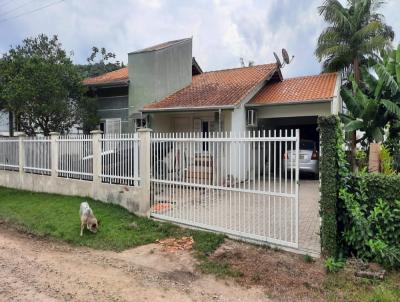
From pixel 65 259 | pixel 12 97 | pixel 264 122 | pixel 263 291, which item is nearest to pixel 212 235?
pixel 263 291

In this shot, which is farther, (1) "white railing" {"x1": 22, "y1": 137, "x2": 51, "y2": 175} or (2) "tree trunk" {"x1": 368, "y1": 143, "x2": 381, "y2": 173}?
(1) "white railing" {"x1": 22, "y1": 137, "x2": 51, "y2": 175}

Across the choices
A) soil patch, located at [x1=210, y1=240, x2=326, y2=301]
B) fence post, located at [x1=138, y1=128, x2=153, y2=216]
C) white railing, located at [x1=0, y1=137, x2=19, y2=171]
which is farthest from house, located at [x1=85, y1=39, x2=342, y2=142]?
soil patch, located at [x1=210, y1=240, x2=326, y2=301]

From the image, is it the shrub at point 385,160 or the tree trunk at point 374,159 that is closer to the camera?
the shrub at point 385,160

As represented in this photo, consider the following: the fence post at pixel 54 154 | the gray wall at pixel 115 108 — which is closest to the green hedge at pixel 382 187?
the fence post at pixel 54 154

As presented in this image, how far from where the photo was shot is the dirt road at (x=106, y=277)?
4.84 metres

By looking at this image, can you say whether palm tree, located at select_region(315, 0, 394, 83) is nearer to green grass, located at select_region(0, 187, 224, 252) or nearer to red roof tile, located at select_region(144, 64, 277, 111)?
red roof tile, located at select_region(144, 64, 277, 111)

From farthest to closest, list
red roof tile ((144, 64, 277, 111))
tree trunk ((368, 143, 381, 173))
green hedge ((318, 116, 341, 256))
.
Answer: red roof tile ((144, 64, 277, 111)) < tree trunk ((368, 143, 381, 173)) < green hedge ((318, 116, 341, 256))

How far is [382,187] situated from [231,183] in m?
2.77

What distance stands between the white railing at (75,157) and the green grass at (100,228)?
2.71 feet

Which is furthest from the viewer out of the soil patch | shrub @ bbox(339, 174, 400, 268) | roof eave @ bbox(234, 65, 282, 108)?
roof eave @ bbox(234, 65, 282, 108)

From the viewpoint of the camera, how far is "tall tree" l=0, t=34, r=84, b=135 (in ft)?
50.3

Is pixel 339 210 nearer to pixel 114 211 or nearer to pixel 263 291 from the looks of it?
pixel 263 291

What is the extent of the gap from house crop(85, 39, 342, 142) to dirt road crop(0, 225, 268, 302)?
823cm

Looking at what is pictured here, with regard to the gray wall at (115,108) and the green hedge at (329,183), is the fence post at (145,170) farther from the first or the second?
the gray wall at (115,108)
